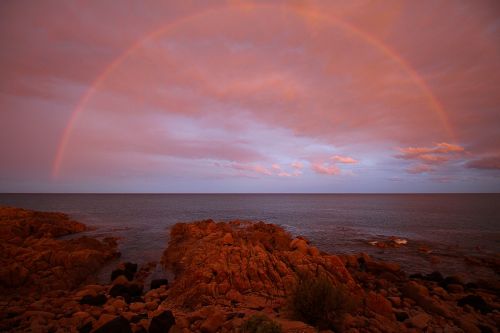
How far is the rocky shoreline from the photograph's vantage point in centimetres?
922

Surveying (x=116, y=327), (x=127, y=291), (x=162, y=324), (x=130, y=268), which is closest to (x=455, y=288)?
(x=162, y=324)

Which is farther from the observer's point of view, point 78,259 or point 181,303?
point 78,259

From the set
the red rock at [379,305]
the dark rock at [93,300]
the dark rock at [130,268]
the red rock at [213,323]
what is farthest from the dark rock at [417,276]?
the dark rock at [130,268]

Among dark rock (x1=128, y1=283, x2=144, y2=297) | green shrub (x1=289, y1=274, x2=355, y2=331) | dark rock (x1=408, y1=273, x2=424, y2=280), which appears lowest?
dark rock (x1=408, y1=273, x2=424, y2=280)

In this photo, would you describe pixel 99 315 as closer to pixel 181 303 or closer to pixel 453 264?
pixel 181 303

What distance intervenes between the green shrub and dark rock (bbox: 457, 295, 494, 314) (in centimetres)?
818

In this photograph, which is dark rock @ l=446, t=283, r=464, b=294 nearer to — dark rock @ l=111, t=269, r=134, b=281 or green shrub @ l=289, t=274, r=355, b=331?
green shrub @ l=289, t=274, r=355, b=331

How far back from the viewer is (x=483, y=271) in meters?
20.5

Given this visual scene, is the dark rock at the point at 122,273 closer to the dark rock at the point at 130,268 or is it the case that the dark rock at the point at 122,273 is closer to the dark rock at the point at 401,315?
the dark rock at the point at 130,268

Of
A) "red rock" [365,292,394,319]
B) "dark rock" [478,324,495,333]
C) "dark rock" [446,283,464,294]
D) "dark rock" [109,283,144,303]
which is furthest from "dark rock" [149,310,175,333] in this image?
"dark rock" [446,283,464,294]

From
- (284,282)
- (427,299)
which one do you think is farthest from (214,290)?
(427,299)

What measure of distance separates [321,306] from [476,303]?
986 centimetres

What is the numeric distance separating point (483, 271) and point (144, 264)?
27.5 meters

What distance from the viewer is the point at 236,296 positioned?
12625 millimetres
